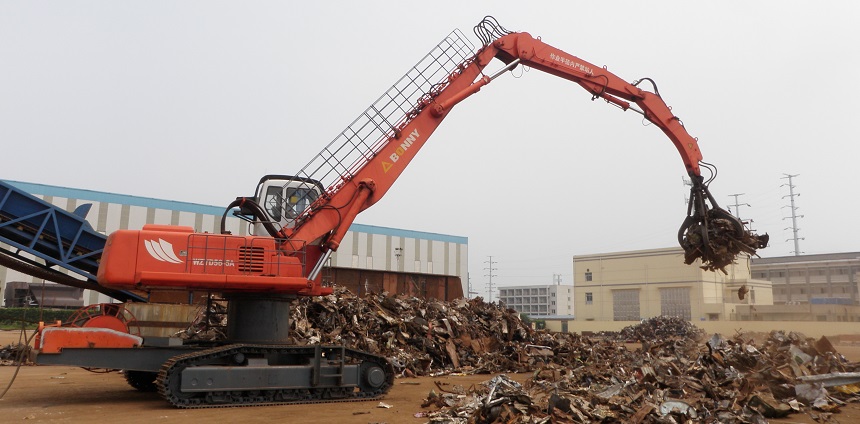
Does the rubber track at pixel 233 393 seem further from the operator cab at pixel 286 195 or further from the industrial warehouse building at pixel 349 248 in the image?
the operator cab at pixel 286 195

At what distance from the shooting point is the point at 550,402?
759 centimetres

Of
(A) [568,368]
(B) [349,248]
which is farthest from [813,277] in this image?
(A) [568,368]

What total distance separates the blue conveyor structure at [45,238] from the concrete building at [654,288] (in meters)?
45.6

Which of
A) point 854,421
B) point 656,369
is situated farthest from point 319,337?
point 854,421

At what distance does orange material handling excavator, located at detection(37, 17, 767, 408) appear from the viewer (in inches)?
359

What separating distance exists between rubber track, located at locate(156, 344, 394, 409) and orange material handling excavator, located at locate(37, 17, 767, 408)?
0.02 metres

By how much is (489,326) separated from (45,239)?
1149cm

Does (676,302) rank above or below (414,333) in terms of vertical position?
above

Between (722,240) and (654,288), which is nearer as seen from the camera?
(722,240)

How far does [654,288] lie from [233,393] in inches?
2020

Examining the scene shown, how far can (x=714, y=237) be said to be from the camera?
11859 mm

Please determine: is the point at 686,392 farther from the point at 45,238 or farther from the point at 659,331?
the point at 659,331

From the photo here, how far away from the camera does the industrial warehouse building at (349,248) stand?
20.0 meters

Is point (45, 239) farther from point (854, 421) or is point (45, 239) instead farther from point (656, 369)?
point (854, 421)
